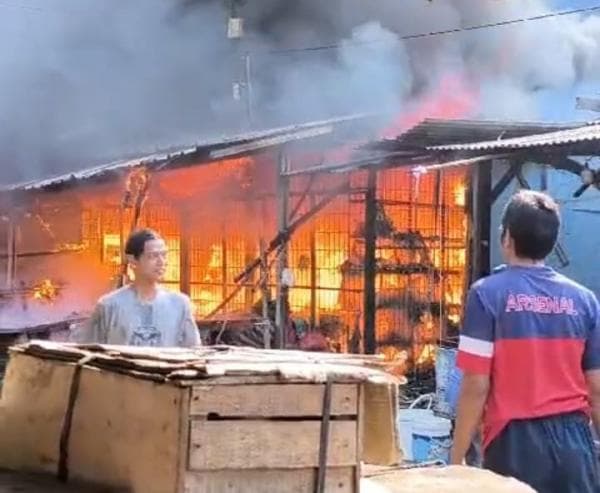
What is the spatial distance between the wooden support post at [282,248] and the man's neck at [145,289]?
8492mm

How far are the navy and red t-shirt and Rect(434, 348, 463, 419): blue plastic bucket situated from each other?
5.38 meters

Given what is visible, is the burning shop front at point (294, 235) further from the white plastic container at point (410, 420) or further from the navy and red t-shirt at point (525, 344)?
the navy and red t-shirt at point (525, 344)

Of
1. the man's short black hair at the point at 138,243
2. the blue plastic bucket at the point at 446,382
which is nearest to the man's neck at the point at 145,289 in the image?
the man's short black hair at the point at 138,243

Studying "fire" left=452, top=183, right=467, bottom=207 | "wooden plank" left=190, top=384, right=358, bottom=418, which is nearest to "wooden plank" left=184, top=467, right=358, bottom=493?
"wooden plank" left=190, top=384, right=358, bottom=418

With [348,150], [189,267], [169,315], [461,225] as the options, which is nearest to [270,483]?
[169,315]

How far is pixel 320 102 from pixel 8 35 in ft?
22.5

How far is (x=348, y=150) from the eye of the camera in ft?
46.5

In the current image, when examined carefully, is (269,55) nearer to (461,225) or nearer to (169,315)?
(461,225)

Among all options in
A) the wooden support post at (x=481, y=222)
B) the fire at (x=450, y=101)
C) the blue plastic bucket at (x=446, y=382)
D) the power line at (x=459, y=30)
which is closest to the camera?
the blue plastic bucket at (x=446, y=382)

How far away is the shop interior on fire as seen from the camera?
13562 mm

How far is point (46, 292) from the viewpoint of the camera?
16.9 m

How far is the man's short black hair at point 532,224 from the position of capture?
Answer: 13.6 ft

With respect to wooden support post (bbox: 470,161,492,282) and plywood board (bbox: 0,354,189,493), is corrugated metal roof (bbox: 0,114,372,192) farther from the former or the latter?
plywood board (bbox: 0,354,189,493)

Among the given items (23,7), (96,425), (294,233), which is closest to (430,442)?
(294,233)
